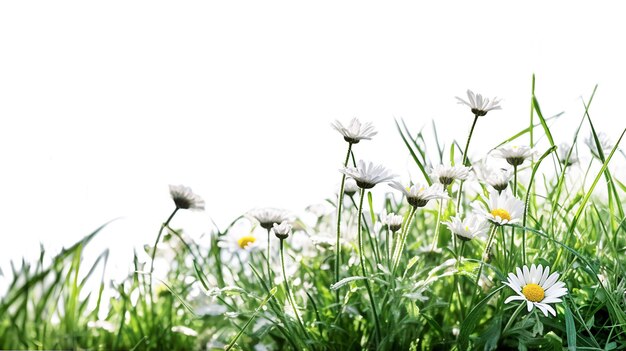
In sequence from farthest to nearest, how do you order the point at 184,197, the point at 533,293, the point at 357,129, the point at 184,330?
1. the point at 184,330
2. the point at 184,197
3. the point at 357,129
4. the point at 533,293

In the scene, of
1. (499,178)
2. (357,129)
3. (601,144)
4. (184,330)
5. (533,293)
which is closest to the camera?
(533,293)

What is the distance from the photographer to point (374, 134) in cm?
122

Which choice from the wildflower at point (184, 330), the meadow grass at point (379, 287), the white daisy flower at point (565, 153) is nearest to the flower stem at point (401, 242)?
the meadow grass at point (379, 287)

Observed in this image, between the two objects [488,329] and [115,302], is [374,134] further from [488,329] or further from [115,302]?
[115,302]

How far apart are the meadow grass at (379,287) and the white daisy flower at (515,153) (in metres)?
0.03

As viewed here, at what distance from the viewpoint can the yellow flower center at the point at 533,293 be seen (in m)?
1.11

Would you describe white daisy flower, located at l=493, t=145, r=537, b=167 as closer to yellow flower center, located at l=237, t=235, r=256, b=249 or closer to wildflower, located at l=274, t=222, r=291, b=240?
wildflower, located at l=274, t=222, r=291, b=240

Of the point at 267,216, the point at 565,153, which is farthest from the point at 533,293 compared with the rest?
the point at 565,153

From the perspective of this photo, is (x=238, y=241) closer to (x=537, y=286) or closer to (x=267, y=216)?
(x=267, y=216)

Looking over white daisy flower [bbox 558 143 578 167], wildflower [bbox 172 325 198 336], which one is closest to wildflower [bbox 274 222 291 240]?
wildflower [bbox 172 325 198 336]

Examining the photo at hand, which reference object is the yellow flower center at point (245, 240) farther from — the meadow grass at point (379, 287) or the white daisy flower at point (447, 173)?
the white daisy flower at point (447, 173)

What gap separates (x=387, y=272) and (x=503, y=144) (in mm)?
366

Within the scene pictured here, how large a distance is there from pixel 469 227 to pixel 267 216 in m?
0.35

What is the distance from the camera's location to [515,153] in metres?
1.30
